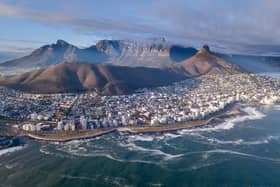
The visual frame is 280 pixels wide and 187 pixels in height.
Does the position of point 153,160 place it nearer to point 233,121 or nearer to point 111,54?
point 233,121

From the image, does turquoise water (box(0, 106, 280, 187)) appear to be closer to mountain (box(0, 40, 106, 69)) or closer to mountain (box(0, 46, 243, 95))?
mountain (box(0, 46, 243, 95))

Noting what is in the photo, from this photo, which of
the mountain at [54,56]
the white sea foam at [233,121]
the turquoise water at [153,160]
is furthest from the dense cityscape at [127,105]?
the mountain at [54,56]

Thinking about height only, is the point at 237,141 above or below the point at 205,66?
below

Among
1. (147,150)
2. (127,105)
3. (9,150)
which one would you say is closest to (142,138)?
(147,150)

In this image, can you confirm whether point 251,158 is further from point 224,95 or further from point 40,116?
point 224,95

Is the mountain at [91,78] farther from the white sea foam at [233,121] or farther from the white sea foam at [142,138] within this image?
the white sea foam at [142,138]
